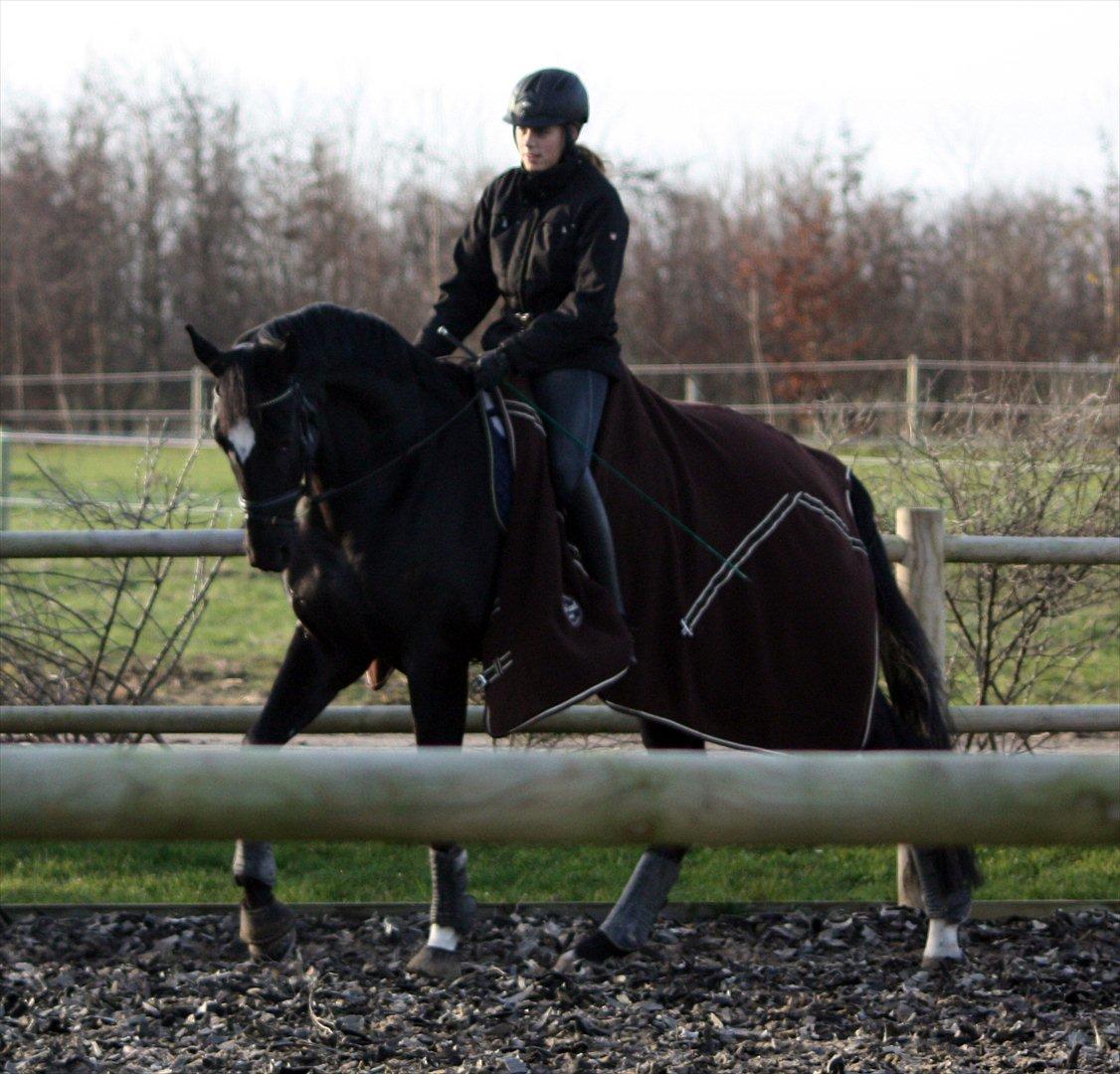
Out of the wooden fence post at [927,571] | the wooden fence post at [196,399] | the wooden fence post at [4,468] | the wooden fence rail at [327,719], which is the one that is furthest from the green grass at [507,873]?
the wooden fence post at [196,399]

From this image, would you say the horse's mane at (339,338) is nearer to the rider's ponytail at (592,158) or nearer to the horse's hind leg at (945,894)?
the rider's ponytail at (592,158)

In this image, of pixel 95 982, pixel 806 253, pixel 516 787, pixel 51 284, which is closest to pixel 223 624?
pixel 95 982

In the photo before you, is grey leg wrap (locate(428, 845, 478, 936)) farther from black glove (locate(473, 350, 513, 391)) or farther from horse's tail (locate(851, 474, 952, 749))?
horse's tail (locate(851, 474, 952, 749))

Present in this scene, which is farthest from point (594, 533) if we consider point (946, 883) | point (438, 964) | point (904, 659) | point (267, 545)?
point (946, 883)

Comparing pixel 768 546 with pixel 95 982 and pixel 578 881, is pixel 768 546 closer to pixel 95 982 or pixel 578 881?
pixel 578 881

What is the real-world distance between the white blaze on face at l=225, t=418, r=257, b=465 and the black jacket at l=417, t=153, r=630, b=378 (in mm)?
840

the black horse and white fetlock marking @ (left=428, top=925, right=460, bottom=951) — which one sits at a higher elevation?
the black horse

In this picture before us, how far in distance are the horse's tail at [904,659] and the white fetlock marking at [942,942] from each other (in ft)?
1.83

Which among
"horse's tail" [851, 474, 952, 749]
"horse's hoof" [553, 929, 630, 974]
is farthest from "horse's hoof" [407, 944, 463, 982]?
"horse's tail" [851, 474, 952, 749]

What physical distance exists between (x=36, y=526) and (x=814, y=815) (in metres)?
14.1

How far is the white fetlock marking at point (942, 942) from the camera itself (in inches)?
181

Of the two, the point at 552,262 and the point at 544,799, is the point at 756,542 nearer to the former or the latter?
the point at 552,262

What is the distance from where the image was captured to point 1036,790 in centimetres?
176

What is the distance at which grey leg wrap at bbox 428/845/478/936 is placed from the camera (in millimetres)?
4492
